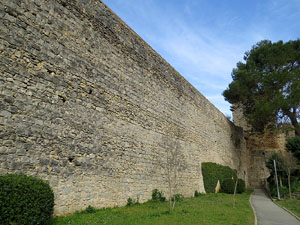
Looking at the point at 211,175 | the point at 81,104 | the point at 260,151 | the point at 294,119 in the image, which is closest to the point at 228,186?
the point at 211,175

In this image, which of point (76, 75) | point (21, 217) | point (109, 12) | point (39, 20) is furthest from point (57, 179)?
point (109, 12)

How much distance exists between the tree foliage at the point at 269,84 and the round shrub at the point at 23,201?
1733 cm

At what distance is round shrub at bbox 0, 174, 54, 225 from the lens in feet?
13.5

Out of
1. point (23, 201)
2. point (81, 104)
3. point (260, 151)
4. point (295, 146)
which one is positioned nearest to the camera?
point (23, 201)

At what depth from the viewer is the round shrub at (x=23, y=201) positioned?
4.11 m

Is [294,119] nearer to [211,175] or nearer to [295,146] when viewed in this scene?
[295,146]

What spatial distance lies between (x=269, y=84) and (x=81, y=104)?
1666 centimetres

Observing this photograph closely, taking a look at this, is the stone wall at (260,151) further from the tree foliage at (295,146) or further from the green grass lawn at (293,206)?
the green grass lawn at (293,206)

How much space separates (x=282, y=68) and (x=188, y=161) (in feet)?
39.1

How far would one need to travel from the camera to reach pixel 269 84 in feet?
61.4

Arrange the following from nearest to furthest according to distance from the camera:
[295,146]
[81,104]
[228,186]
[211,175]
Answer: [81,104], [211,175], [228,186], [295,146]

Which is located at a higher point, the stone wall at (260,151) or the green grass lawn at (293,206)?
the stone wall at (260,151)

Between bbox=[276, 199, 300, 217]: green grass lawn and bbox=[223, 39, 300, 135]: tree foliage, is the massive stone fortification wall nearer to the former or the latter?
bbox=[276, 199, 300, 217]: green grass lawn

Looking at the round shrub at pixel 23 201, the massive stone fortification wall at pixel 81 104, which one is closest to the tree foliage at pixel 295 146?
the massive stone fortification wall at pixel 81 104
